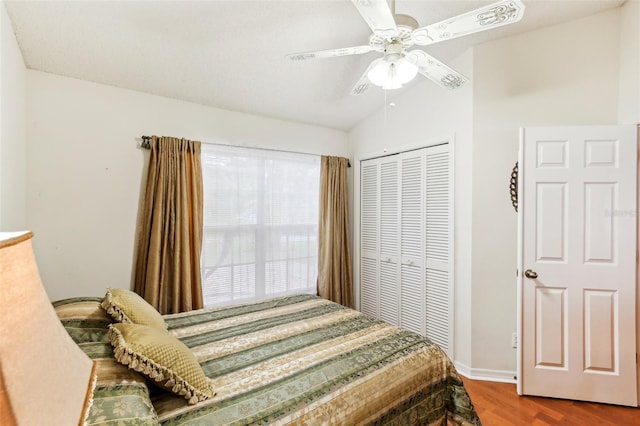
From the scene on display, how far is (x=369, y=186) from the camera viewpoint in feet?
12.2

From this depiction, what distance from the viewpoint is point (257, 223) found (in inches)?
130

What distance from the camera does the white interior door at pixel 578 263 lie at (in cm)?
210

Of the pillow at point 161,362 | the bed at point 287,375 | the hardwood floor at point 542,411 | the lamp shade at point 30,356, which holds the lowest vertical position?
the hardwood floor at point 542,411

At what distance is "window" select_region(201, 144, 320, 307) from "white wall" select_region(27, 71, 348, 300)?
61 cm

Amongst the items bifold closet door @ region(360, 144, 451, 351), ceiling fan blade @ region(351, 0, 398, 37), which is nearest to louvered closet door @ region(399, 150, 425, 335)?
bifold closet door @ region(360, 144, 451, 351)

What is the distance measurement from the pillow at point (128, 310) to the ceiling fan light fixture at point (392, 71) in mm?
1855

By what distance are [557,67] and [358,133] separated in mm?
2008

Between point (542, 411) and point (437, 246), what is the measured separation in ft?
4.59

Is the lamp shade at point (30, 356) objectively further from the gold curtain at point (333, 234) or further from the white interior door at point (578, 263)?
the gold curtain at point (333, 234)

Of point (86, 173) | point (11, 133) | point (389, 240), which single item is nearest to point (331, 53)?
point (11, 133)

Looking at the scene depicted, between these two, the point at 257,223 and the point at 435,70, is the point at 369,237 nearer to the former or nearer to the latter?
the point at 257,223

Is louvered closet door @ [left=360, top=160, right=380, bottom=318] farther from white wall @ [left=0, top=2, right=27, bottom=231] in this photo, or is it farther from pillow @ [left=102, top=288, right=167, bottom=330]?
white wall @ [left=0, top=2, right=27, bottom=231]

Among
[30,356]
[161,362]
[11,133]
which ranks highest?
[11,133]

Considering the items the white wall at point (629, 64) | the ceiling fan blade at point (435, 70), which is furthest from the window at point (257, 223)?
the white wall at point (629, 64)
